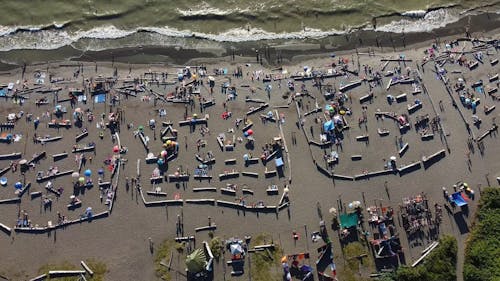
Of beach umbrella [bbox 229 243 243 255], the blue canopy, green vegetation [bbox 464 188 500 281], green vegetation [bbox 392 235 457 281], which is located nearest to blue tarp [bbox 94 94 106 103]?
beach umbrella [bbox 229 243 243 255]

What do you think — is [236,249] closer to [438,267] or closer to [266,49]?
[438,267]

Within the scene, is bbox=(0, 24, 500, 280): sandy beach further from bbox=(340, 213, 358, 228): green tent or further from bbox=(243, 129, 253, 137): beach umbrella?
bbox=(340, 213, 358, 228): green tent

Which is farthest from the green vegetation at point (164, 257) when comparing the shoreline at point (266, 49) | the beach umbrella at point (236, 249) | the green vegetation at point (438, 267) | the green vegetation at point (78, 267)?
the green vegetation at point (438, 267)

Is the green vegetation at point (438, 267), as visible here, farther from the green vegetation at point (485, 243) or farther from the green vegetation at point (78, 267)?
the green vegetation at point (78, 267)

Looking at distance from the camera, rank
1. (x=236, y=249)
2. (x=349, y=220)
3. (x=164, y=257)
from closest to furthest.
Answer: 1. (x=236, y=249)
2. (x=349, y=220)
3. (x=164, y=257)

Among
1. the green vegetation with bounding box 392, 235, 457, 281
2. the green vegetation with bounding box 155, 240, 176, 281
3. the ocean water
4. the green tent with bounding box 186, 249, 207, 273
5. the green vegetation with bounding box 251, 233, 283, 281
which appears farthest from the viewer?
the ocean water

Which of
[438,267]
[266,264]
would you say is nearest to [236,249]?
[266,264]
